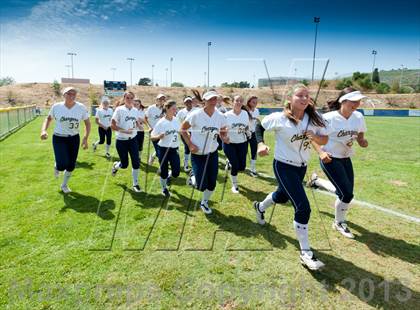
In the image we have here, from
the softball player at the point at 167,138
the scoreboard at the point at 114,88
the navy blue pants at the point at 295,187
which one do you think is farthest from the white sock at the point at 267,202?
the scoreboard at the point at 114,88

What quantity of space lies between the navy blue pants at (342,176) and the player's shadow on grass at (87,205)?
158 inches

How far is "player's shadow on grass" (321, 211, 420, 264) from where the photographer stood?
14.3ft

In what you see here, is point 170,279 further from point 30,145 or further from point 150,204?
point 30,145

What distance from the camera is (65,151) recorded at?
6551 millimetres

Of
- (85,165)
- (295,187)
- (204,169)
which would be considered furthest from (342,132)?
(85,165)

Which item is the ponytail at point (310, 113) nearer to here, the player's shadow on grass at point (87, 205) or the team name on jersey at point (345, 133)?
the team name on jersey at point (345, 133)

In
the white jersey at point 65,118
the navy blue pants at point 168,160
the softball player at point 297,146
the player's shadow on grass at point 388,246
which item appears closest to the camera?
the softball player at point 297,146

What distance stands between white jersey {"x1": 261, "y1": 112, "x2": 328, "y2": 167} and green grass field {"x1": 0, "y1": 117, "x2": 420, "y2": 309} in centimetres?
A: 147

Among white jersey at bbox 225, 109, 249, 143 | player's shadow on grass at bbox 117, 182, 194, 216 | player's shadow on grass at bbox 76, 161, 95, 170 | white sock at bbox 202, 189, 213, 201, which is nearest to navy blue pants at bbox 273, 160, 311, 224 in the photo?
white sock at bbox 202, 189, 213, 201

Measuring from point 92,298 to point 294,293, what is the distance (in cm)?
235

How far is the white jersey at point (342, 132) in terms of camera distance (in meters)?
4.68

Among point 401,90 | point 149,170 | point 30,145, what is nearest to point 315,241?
point 149,170

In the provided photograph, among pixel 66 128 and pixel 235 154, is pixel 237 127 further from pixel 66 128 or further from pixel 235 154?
pixel 66 128

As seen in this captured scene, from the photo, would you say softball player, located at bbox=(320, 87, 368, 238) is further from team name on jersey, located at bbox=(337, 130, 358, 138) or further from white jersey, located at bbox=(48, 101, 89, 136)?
white jersey, located at bbox=(48, 101, 89, 136)
